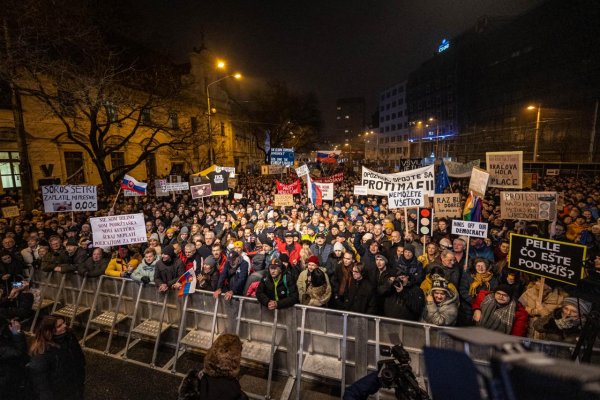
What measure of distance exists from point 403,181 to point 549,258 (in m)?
3.89

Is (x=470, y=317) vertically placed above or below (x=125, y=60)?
below

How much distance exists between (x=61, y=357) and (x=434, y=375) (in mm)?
4106

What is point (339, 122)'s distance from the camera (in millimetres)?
158625

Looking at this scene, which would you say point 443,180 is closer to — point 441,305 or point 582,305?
point 582,305

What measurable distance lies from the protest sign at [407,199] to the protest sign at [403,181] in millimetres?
112

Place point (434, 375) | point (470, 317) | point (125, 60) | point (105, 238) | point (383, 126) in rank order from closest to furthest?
point (434, 375)
point (470, 317)
point (105, 238)
point (125, 60)
point (383, 126)

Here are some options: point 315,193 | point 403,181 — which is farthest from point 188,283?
point 315,193

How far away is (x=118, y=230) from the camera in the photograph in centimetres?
631

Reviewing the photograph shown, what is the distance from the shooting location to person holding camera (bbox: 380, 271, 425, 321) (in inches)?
171

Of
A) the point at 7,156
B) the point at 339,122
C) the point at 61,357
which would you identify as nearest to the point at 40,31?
the point at 7,156

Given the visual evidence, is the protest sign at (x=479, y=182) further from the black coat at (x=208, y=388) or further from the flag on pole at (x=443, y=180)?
the black coat at (x=208, y=388)

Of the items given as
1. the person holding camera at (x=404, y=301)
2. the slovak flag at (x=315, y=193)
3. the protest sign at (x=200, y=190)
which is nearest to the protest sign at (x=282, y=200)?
the slovak flag at (x=315, y=193)

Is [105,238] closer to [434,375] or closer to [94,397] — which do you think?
[94,397]

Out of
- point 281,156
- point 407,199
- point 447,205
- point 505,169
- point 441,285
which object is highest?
point 281,156
